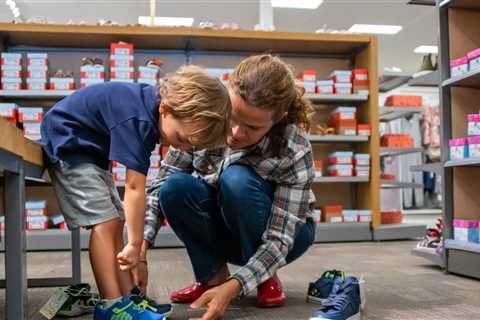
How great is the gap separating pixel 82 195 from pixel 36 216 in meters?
2.22

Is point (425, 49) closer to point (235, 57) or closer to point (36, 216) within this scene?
point (235, 57)

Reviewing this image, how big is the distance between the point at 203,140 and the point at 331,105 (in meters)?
2.99

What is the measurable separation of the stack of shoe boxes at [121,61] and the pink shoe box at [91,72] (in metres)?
0.08

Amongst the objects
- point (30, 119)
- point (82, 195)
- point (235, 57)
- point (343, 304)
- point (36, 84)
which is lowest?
point (343, 304)

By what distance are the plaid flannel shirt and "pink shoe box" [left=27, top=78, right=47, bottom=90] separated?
2.22 m

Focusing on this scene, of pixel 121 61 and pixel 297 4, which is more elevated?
pixel 297 4

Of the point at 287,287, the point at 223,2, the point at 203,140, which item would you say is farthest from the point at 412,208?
the point at 203,140

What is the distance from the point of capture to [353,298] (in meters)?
1.18

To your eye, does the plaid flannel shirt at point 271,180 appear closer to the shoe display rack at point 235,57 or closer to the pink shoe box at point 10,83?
the shoe display rack at point 235,57

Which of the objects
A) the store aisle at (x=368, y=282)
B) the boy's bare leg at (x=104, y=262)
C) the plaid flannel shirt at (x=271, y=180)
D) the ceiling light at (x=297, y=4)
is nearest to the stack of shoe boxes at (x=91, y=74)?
the store aisle at (x=368, y=282)

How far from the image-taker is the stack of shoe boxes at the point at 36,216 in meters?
3.25

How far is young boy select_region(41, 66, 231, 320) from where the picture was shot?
3.67 ft

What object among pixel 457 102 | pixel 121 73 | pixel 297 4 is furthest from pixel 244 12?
pixel 457 102

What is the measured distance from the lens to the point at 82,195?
1264mm
